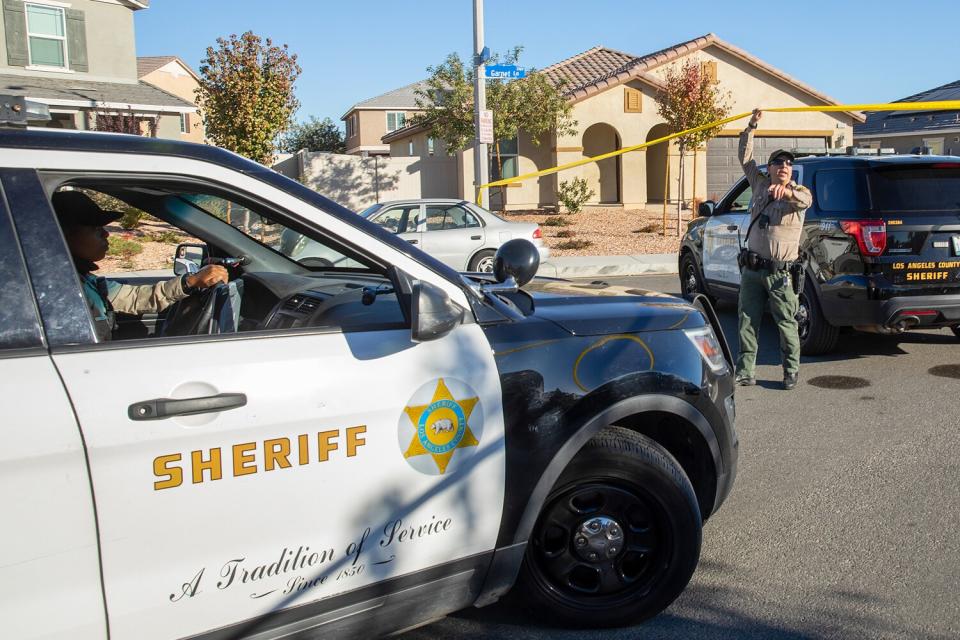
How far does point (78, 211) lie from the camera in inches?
129

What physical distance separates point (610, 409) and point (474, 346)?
57 cm

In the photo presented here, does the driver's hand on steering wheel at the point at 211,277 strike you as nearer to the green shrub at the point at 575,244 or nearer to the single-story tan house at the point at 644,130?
the green shrub at the point at 575,244

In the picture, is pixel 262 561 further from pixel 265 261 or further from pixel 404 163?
pixel 404 163

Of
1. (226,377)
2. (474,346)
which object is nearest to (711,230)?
(474,346)

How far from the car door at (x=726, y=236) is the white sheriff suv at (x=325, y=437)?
545 centimetres

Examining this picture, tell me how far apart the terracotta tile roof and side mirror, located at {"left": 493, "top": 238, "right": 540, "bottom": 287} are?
872 inches

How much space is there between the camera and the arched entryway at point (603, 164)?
86.3ft

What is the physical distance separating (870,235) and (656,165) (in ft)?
71.3

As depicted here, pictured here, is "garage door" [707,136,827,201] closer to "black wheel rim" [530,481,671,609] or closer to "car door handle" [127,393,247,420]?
"black wheel rim" [530,481,671,609]

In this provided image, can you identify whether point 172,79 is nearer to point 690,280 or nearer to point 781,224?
point 690,280

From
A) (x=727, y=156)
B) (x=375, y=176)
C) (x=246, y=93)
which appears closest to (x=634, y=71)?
(x=727, y=156)


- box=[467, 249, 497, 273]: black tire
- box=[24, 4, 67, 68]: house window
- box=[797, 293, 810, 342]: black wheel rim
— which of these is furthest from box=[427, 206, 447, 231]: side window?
box=[24, 4, 67, 68]: house window

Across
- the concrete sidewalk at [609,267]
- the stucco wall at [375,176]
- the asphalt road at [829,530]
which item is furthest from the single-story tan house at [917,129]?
the asphalt road at [829,530]

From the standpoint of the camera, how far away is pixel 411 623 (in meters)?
2.85
